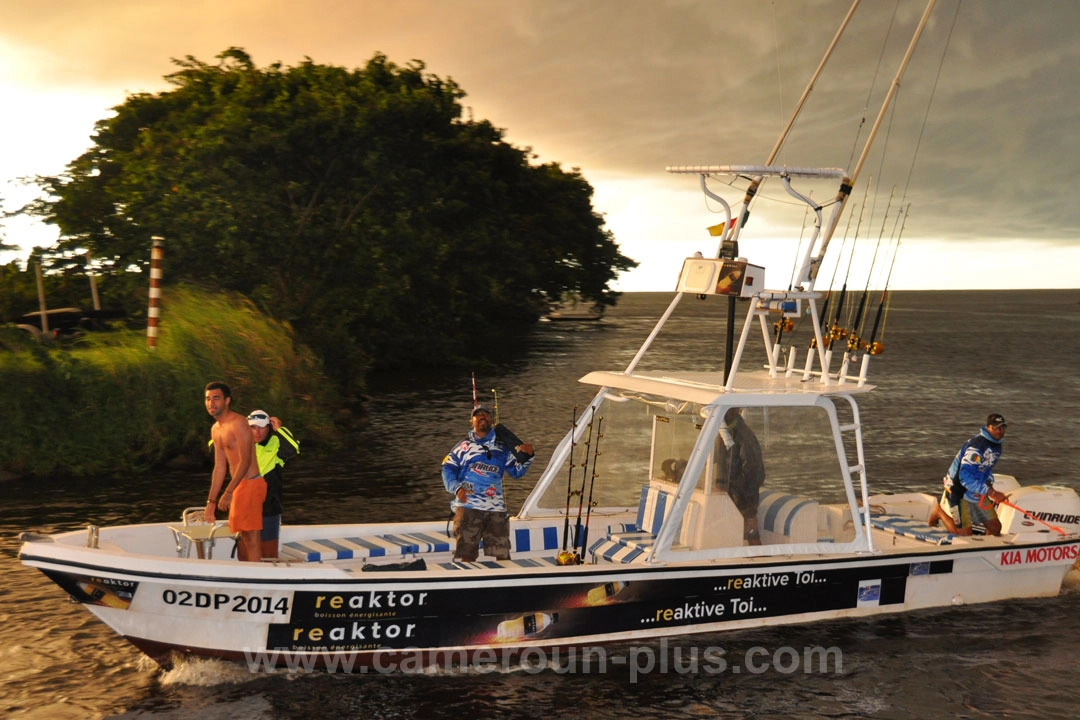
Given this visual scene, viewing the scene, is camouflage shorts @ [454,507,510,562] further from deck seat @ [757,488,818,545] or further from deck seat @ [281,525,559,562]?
deck seat @ [757,488,818,545]

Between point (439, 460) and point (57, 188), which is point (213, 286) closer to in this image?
point (57, 188)

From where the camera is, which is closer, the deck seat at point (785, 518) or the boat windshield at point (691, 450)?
the boat windshield at point (691, 450)

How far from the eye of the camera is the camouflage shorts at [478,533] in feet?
28.4

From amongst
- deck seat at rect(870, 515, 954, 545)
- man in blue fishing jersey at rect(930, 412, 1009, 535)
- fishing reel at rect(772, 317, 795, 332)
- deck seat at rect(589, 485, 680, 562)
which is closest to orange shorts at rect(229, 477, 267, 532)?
deck seat at rect(589, 485, 680, 562)

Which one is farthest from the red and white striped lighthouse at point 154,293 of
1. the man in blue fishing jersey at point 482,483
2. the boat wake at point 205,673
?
the boat wake at point 205,673

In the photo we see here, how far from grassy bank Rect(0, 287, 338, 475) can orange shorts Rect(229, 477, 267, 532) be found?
956 cm

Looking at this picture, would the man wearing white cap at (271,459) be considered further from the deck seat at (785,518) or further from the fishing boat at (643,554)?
the deck seat at (785,518)

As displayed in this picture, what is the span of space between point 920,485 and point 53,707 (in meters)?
16.0

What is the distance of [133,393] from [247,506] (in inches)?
396

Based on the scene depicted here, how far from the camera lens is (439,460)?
768 inches

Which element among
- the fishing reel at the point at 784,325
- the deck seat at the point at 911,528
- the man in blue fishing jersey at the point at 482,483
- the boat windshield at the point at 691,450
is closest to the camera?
the man in blue fishing jersey at the point at 482,483

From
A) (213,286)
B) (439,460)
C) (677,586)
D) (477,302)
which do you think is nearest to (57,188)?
(213,286)

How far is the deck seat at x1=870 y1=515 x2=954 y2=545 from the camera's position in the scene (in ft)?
32.2

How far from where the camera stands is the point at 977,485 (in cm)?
997
